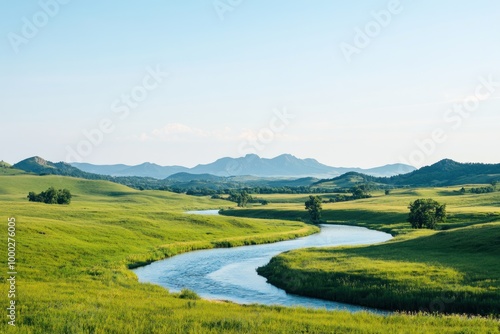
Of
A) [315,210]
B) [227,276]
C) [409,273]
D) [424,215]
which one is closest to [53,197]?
[315,210]

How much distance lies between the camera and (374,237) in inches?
3883

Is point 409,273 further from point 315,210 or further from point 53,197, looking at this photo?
point 53,197

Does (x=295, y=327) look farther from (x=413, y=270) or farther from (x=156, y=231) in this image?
(x=156, y=231)

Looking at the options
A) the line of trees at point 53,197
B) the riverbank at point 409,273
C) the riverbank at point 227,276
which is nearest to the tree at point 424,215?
the riverbank at point 227,276

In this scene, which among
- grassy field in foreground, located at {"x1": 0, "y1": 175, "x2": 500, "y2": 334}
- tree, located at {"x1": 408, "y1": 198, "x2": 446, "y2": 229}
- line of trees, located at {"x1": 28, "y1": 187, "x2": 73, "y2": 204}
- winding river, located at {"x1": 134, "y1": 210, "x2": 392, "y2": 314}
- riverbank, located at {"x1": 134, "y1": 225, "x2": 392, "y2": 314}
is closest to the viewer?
grassy field in foreground, located at {"x1": 0, "y1": 175, "x2": 500, "y2": 334}

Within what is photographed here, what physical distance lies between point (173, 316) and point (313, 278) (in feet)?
77.5

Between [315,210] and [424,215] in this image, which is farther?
[315,210]

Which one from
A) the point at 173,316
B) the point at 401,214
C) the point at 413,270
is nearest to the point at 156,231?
the point at 413,270

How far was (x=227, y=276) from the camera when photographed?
5409cm

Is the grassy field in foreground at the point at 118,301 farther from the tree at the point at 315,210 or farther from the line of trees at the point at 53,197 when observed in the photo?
the tree at the point at 315,210

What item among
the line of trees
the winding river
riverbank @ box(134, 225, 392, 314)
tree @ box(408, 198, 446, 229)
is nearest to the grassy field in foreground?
the winding river

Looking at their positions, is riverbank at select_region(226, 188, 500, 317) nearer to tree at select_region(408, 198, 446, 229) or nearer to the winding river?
the winding river

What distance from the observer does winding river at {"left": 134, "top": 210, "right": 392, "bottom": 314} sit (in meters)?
41.7

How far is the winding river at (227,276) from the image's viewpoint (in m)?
41.7
